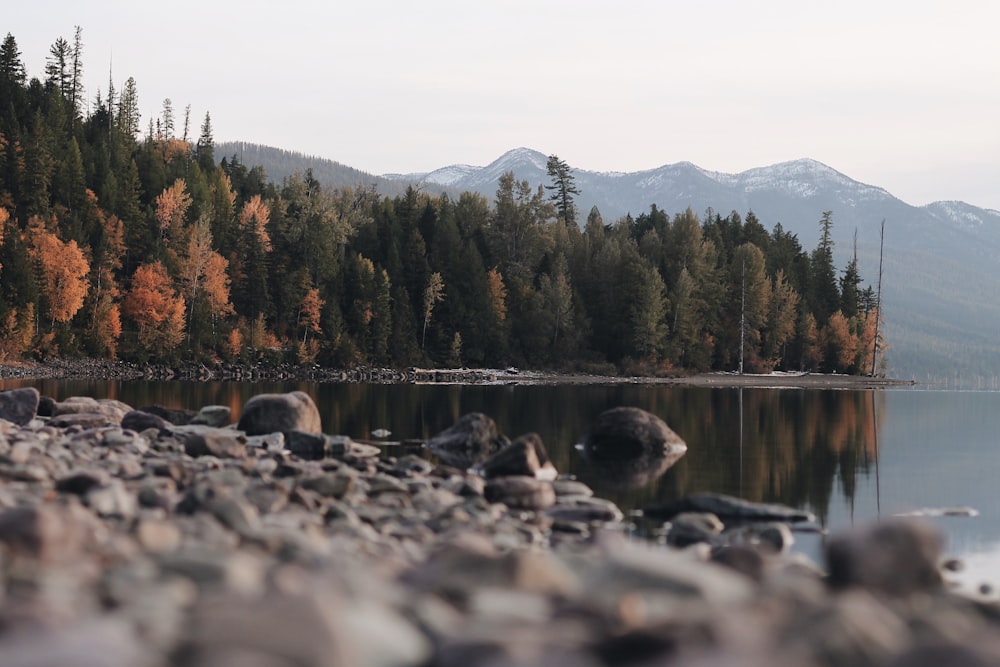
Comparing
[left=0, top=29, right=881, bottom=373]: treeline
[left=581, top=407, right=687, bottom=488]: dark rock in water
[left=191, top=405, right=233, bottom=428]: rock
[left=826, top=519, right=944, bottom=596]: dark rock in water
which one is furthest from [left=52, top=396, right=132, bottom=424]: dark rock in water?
[left=0, top=29, right=881, bottom=373]: treeline

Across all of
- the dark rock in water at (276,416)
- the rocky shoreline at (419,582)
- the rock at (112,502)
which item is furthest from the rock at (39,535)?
the dark rock in water at (276,416)

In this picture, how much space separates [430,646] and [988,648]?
3.46 meters

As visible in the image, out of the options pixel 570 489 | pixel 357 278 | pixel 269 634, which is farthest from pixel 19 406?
pixel 357 278

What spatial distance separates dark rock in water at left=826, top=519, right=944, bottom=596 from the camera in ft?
34.8

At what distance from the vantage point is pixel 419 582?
360 inches

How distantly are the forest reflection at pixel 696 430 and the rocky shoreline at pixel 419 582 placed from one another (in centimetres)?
436

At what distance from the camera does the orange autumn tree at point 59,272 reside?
277 feet

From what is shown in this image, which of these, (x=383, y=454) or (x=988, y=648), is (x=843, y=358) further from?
(x=988, y=648)

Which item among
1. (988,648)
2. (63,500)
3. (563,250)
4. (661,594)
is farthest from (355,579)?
(563,250)

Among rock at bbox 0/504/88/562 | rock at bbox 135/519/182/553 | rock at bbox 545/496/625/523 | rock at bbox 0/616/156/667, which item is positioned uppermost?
rock at bbox 0/616/156/667

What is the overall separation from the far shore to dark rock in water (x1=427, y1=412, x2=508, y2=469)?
178 feet

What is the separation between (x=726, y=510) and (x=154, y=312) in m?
83.4

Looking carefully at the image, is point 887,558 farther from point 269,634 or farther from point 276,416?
point 276,416

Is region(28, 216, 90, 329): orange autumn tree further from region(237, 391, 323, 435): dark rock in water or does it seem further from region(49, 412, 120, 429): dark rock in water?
region(237, 391, 323, 435): dark rock in water
